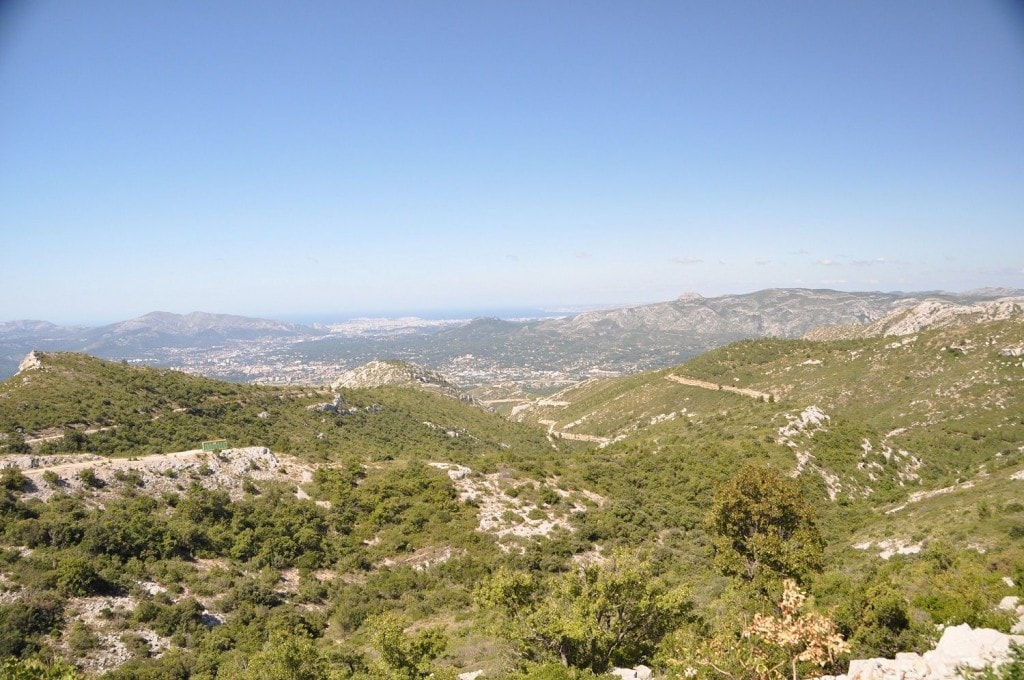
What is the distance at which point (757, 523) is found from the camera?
29.6 meters

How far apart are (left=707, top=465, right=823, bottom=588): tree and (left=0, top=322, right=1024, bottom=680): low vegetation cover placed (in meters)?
0.17

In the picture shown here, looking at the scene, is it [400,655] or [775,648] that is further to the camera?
[400,655]

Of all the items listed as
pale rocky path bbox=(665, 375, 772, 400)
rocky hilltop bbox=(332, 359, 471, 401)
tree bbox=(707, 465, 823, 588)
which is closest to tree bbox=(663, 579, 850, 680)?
tree bbox=(707, 465, 823, 588)

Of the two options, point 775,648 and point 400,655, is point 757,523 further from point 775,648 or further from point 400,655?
point 400,655

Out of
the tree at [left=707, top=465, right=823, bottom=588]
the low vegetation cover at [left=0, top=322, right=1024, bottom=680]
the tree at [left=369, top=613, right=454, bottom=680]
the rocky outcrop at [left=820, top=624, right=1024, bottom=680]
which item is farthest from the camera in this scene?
the tree at [left=707, top=465, right=823, bottom=588]

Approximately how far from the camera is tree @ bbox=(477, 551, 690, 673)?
16.7 meters

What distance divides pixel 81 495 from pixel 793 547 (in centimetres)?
4456

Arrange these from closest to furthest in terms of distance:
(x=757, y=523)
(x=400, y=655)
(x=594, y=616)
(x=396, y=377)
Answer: (x=400, y=655) < (x=594, y=616) < (x=757, y=523) < (x=396, y=377)

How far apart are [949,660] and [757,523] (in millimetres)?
20422

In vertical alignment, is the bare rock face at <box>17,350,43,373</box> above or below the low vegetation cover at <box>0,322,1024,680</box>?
above

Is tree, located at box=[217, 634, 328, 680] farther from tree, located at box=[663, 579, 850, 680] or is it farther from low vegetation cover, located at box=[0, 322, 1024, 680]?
tree, located at box=[663, 579, 850, 680]

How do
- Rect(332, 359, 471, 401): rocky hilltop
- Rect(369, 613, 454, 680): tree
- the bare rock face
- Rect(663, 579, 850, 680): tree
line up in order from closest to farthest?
Rect(663, 579, 850, 680): tree
Rect(369, 613, 454, 680): tree
the bare rock face
Rect(332, 359, 471, 401): rocky hilltop

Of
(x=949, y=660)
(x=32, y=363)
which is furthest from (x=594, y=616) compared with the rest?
(x=32, y=363)

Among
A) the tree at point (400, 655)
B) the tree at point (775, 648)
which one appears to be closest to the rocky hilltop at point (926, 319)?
the tree at point (775, 648)
